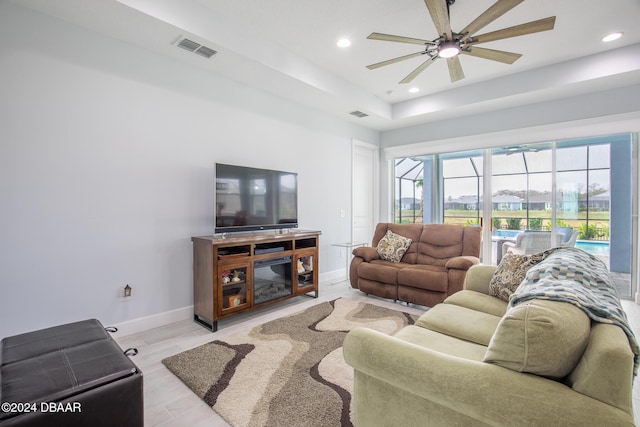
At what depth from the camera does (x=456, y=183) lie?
552 cm

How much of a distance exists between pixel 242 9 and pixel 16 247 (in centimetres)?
270

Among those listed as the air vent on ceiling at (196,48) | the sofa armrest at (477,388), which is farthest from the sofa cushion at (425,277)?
the air vent on ceiling at (196,48)

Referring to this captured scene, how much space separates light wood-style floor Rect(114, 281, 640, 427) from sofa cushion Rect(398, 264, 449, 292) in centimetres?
32

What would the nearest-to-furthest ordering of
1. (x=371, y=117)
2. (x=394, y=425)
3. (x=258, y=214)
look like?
(x=394, y=425) → (x=258, y=214) → (x=371, y=117)

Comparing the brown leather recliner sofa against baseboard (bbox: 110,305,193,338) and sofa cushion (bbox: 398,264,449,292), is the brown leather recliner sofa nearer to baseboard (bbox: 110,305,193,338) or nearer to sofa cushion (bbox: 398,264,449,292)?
sofa cushion (bbox: 398,264,449,292)

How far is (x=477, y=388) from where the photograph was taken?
3.34ft

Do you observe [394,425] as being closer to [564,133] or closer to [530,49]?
[530,49]

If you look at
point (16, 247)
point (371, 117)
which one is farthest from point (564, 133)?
point (16, 247)

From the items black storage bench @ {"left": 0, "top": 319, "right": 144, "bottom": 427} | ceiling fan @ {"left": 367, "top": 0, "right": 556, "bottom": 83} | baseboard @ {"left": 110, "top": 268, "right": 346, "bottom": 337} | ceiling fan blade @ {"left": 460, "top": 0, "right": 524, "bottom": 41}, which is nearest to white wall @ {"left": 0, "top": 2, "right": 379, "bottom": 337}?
baseboard @ {"left": 110, "top": 268, "right": 346, "bottom": 337}

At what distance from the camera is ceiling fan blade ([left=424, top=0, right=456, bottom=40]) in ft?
6.81

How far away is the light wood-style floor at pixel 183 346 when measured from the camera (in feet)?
5.93

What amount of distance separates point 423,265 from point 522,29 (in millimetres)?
2648

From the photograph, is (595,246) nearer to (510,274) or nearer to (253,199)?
(510,274)

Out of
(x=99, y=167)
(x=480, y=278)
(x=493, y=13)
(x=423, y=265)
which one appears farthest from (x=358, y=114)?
(x=99, y=167)
